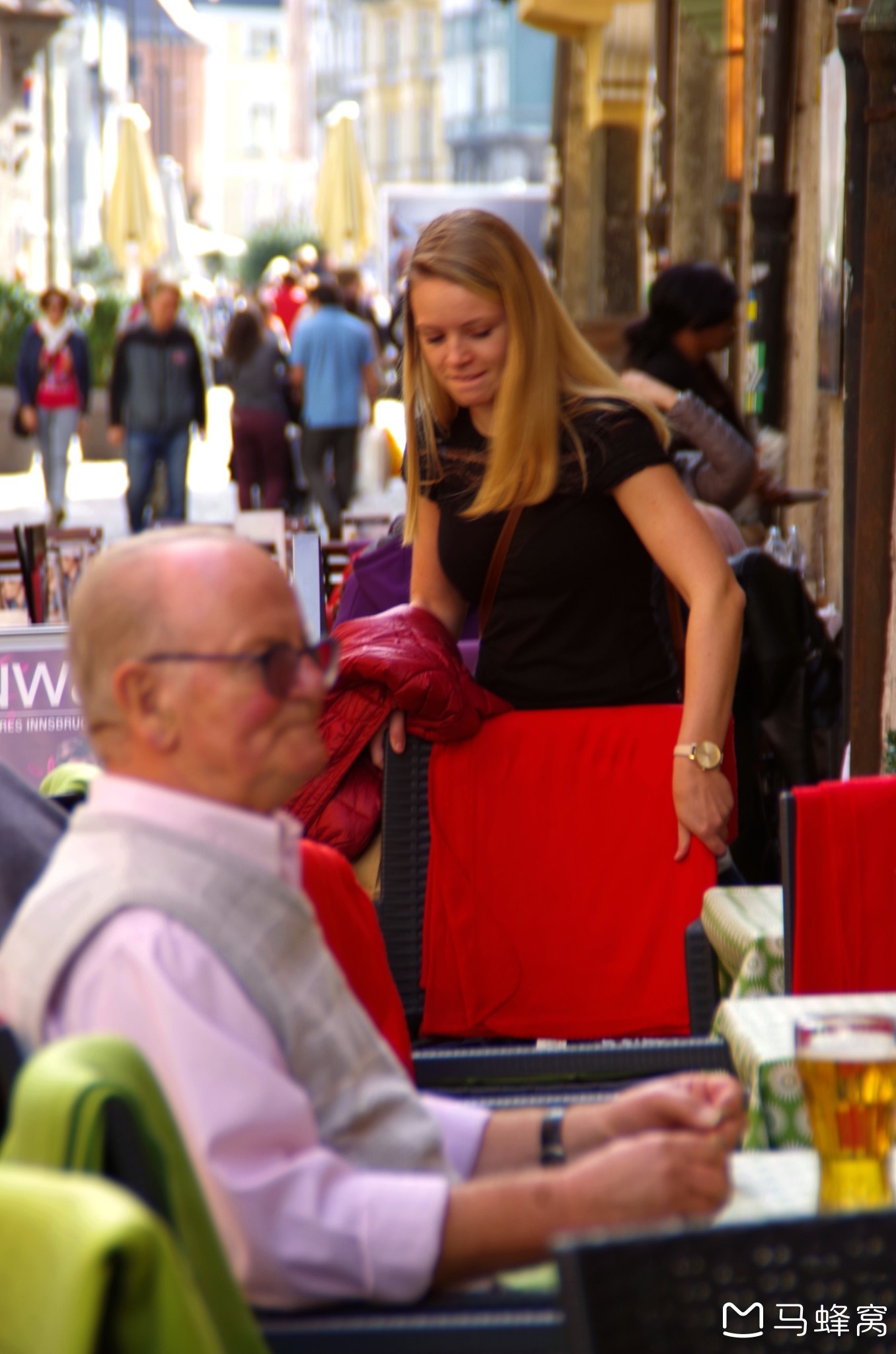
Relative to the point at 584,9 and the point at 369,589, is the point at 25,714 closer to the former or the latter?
the point at 369,589

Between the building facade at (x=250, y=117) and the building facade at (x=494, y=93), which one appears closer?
the building facade at (x=494, y=93)

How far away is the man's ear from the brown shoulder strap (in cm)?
166

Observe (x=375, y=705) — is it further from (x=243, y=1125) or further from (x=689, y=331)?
(x=689, y=331)

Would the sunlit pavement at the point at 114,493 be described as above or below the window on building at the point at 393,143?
below

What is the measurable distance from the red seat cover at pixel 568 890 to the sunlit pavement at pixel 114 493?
28.4 feet

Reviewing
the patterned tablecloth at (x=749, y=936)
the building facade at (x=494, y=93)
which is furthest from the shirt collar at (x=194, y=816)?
the building facade at (x=494, y=93)

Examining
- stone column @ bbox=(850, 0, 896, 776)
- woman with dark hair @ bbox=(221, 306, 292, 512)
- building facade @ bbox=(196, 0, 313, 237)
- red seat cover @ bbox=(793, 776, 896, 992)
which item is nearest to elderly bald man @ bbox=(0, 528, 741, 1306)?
red seat cover @ bbox=(793, 776, 896, 992)

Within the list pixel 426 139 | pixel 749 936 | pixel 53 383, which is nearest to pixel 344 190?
pixel 53 383

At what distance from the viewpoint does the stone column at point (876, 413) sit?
461 cm

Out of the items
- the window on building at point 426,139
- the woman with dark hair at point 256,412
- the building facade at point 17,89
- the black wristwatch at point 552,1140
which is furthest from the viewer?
the window on building at point 426,139

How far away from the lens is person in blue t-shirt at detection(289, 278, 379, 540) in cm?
1353

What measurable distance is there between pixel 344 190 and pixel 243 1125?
1029 inches

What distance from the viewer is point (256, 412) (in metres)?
13.6

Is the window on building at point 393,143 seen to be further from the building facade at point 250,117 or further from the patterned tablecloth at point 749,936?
the patterned tablecloth at point 749,936
